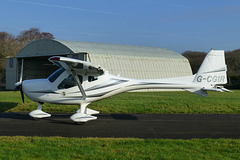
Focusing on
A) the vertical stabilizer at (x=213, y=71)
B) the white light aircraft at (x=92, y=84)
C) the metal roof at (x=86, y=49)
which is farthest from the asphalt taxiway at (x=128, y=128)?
the metal roof at (x=86, y=49)

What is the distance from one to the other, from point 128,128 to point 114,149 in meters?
4.00

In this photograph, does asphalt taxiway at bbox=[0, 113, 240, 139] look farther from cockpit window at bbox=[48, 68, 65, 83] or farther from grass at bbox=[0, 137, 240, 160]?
cockpit window at bbox=[48, 68, 65, 83]

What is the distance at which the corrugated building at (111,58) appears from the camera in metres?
35.3

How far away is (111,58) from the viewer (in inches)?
1438

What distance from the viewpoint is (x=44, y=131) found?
413 inches

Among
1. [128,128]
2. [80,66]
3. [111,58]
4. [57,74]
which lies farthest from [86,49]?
[128,128]

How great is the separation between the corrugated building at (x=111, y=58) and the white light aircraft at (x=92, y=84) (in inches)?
784

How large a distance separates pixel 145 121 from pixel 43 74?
35.5m

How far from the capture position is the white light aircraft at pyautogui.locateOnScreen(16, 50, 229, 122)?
13.2 metres

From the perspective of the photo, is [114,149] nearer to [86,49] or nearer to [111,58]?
[86,49]

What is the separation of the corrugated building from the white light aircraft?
65.3 feet

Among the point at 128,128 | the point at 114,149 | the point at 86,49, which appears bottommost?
the point at 128,128

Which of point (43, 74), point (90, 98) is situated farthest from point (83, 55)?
point (90, 98)

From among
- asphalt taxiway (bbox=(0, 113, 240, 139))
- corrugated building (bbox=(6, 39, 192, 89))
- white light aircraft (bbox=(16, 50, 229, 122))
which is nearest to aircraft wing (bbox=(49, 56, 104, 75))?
white light aircraft (bbox=(16, 50, 229, 122))
